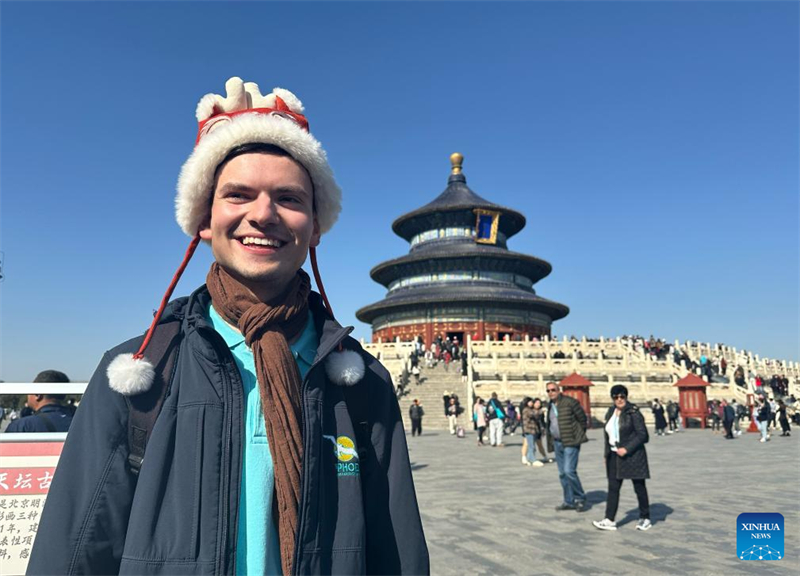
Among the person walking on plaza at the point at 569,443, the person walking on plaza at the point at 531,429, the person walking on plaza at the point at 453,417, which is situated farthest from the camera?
the person walking on plaza at the point at 453,417

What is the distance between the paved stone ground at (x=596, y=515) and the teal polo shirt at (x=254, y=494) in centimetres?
371

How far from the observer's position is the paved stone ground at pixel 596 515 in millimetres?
5207

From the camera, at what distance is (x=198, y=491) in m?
1.68

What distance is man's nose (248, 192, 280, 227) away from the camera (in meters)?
2.01

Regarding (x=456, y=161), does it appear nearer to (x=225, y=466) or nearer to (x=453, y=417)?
(x=453, y=417)

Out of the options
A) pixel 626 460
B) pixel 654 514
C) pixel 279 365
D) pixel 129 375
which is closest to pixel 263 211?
pixel 279 365

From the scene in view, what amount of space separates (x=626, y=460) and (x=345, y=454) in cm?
575

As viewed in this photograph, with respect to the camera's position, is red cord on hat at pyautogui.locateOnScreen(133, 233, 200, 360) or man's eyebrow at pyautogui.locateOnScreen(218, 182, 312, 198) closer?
red cord on hat at pyautogui.locateOnScreen(133, 233, 200, 360)

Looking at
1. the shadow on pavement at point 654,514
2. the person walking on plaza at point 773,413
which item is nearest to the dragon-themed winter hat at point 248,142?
the shadow on pavement at point 654,514

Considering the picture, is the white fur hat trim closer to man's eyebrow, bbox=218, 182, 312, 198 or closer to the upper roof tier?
man's eyebrow, bbox=218, 182, 312, 198

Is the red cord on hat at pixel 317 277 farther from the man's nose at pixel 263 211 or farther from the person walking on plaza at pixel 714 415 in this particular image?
the person walking on plaza at pixel 714 415

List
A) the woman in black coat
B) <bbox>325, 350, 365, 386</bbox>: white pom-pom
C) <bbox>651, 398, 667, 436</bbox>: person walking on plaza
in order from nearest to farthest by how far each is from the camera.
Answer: <bbox>325, 350, 365, 386</bbox>: white pom-pom, the woman in black coat, <bbox>651, 398, 667, 436</bbox>: person walking on plaza

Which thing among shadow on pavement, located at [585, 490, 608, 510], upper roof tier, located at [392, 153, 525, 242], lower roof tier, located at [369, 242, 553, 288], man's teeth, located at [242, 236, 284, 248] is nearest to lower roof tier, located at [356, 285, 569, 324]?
lower roof tier, located at [369, 242, 553, 288]

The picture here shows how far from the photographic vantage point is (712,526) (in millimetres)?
6504
